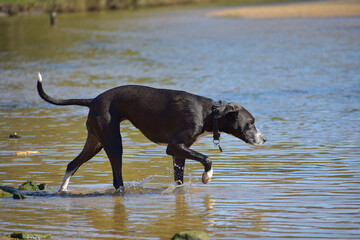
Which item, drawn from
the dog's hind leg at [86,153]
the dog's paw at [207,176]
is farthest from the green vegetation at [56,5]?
the dog's paw at [207,176]

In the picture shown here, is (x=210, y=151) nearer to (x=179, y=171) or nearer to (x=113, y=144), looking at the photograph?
(x=179, y=171)

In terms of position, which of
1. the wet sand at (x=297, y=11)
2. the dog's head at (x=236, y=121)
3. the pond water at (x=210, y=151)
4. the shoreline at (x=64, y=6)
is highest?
the dog's head at (x=236, y=121)

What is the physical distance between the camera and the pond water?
6789 mm

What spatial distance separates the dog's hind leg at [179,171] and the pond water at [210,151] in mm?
105

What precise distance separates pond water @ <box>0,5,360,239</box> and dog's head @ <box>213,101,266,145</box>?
0.55 m

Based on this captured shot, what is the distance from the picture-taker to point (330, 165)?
906 cm

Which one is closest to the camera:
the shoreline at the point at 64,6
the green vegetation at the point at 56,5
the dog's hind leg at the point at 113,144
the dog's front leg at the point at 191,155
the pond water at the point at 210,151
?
the pond water at the point at 210,151

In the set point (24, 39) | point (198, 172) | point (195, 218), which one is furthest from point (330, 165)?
point (24, 39)

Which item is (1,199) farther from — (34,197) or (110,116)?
(110,116)

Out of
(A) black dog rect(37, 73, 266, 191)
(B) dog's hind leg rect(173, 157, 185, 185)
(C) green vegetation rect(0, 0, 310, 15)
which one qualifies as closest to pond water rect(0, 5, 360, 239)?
(B) dog's hind leg rect(173, 157, 185, 185)

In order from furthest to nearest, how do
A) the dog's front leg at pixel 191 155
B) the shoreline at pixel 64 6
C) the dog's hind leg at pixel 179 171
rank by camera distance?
the shoreline at pixel 64 6
the dog's hind leg at pixel 179 171
the dog's front leg at pixel 191 155

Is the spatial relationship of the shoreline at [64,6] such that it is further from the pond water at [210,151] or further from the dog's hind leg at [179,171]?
the dog's hind leg at [179,171]

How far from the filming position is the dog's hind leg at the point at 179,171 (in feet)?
27.3

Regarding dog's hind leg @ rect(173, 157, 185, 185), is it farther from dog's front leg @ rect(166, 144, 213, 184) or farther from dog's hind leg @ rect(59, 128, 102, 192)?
dog's hind leg @ rect(59, 128, 102, 192)
